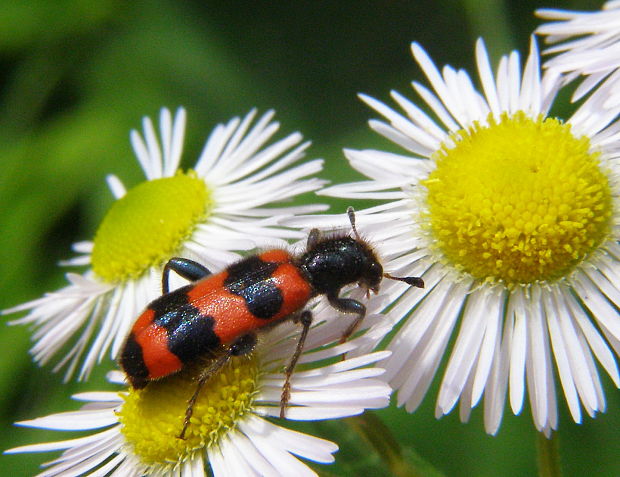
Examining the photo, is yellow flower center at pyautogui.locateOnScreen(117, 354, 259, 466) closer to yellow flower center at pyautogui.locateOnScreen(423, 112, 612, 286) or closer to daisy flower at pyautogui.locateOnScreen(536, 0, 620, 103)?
yellow flower center at pyautogui.locateOnScreen(423, 112, 612, 286)

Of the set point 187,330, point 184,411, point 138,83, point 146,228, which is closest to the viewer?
point 187,330

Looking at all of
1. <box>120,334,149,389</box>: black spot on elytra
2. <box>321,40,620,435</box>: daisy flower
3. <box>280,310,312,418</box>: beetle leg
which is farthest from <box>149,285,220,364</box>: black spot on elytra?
<box>321,40,620,435</box>: daisy flower

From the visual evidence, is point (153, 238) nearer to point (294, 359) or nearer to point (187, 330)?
point (187, 330)

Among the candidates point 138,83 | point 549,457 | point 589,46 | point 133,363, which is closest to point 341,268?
point 133,363

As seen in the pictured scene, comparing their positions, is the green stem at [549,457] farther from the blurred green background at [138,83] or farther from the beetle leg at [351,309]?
the blurred green background at [138,83]

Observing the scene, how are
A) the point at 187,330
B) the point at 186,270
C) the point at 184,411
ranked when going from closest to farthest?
the point at 187,330, the point at 184,411, the point at 186,270

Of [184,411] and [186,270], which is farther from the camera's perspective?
[186,270]
